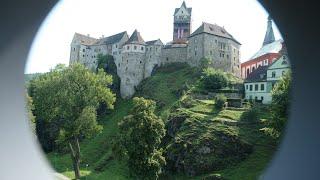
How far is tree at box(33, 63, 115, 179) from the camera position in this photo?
30.5 metres

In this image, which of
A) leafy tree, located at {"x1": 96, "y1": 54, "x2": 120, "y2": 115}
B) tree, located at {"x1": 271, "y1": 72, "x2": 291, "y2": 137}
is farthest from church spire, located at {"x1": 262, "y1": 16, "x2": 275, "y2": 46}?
tree, located at {"x1": 271, "y1": 72, "x2": 291, "y2": 137}

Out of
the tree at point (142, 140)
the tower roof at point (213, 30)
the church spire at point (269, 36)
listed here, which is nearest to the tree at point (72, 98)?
the tree at point (142, 140)

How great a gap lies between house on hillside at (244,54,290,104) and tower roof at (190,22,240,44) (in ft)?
44.7

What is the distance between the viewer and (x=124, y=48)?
63406mm

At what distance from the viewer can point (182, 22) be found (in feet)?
241

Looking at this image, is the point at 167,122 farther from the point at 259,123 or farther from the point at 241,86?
the point at 241,86

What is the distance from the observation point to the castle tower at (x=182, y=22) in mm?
72812

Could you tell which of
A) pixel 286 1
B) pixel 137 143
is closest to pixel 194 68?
pixel 137 143

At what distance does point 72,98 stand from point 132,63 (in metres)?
31.6

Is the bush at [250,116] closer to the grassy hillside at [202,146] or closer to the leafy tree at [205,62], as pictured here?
the grassy hillside at [202,146]

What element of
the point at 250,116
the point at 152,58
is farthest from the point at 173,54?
the point at 250,116

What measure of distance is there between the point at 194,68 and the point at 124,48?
1269 cm

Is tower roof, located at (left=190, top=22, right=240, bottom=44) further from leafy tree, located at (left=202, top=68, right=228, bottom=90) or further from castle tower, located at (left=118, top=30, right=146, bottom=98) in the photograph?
leafy tree, located at (left=202, top=68, right=228, bottom=90)

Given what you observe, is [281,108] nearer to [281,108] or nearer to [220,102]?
[281,108]
